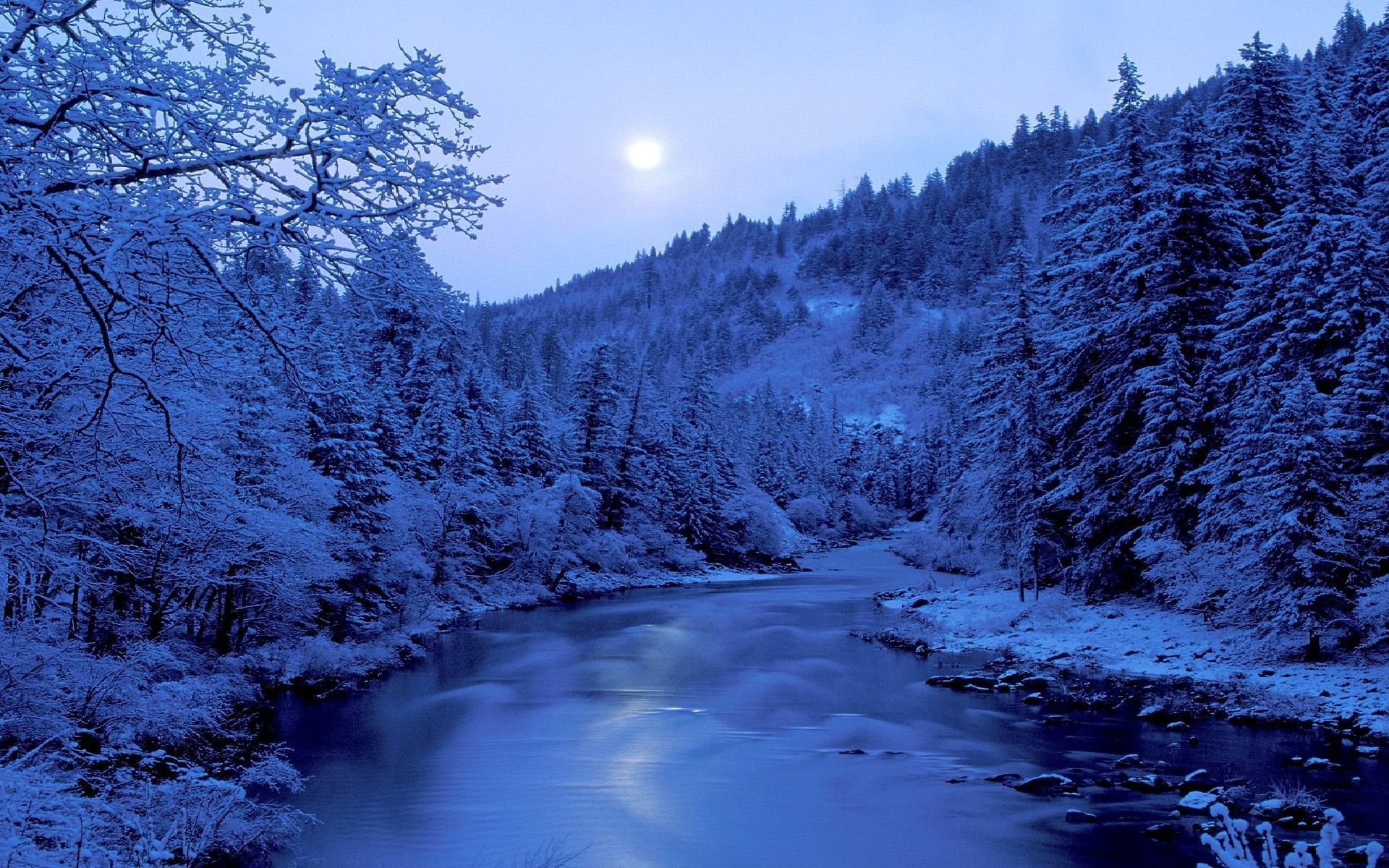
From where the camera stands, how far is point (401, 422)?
3828 centimetres

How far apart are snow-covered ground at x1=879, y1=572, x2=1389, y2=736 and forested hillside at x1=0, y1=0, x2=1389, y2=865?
105 cm

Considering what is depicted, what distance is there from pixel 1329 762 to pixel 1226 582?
6.91 m

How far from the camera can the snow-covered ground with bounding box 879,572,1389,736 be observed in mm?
16578

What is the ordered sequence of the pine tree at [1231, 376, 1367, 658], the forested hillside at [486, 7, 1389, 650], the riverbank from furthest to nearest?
the riverbank, the forested hillside at [486, 7, 1389, 650], the pine tree at [1231, 376, 1367, 658]

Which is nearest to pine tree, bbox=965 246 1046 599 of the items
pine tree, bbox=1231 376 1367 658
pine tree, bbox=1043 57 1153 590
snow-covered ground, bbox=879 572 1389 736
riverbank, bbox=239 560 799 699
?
pine tree, bbox=1043 57 1153 590

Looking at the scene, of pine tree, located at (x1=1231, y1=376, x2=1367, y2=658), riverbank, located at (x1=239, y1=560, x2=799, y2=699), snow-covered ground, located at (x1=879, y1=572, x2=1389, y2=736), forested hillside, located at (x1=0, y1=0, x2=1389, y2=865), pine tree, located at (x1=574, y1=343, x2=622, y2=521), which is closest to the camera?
forested hillside, located at (x1=0, y1=0, x2=1389, y2=865)

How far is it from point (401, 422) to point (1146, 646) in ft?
101

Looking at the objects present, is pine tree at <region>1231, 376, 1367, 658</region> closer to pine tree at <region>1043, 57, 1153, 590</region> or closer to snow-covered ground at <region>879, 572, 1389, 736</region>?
snow-covered ground at <region>879, 572, 1389, 736</region>

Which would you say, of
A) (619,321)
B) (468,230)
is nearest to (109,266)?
(468,230)

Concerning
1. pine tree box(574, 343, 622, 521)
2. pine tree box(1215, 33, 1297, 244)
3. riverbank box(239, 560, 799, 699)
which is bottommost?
riverbank box(239, 560, 799, 699)

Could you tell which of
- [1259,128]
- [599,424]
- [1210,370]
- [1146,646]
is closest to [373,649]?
[1146,646]

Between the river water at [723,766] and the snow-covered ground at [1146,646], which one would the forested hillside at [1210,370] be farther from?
the river water at [723,766]

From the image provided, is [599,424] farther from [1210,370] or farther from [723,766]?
[723,766]

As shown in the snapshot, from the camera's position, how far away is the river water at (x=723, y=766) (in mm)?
11914
